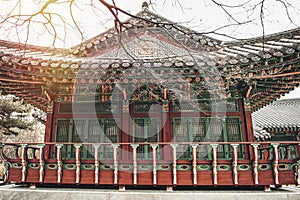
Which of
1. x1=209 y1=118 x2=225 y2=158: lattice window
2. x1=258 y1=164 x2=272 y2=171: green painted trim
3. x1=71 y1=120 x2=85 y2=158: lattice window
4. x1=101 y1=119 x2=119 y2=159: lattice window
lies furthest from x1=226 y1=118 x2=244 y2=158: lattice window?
x1=71 y1=120 x2=85 y2=158: lattice window

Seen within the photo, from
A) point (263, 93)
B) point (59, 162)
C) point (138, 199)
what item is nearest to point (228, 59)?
point (263, 93)

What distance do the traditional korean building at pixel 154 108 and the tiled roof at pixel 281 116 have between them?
784 centimetres

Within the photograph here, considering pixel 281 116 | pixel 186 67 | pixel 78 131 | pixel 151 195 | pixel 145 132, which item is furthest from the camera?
pixel 281 116

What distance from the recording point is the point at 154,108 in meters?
8.37

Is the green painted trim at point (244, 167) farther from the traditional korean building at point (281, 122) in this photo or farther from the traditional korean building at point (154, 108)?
the traditional korean building at point (281, 122)

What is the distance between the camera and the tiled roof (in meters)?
16.5

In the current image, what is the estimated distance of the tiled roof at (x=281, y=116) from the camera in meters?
16.5

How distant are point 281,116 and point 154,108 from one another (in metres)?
14.7

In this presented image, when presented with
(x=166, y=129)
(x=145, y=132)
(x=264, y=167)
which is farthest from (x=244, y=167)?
(x=145, y=132)

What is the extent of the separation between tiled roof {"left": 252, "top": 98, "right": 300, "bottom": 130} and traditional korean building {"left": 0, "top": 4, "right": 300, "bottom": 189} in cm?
784

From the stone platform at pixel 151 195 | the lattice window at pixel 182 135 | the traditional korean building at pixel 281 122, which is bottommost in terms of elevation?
the stone platform at pixel 151 195

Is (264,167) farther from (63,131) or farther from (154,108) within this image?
(63,131)

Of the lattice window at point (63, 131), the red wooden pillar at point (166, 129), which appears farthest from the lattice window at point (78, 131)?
the red wooden pillar at point (166, 129)

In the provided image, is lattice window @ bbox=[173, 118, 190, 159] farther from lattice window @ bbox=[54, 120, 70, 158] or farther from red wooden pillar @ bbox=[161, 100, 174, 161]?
lattice window @ bbox=[54, 120, 70, 158]
